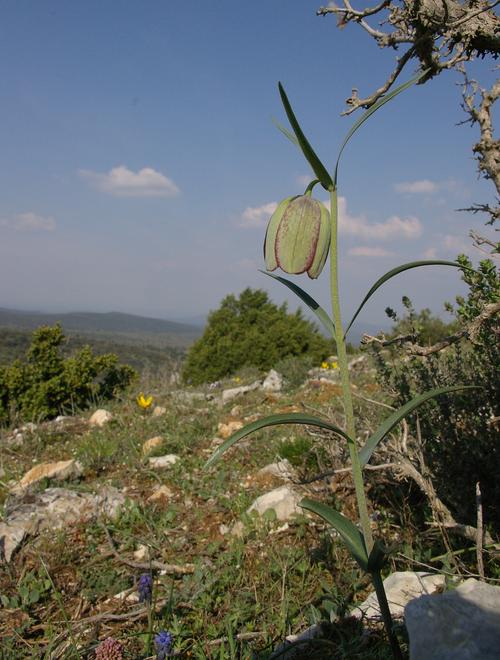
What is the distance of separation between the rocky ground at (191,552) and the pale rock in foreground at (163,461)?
0.6 inches

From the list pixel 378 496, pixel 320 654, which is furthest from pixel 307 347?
pixel 320 654

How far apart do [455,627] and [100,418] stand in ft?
13.5

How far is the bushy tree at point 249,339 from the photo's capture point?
14445 mm

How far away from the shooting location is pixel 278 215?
1.09 m

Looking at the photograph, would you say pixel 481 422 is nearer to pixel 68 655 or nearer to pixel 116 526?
pixel 68 655

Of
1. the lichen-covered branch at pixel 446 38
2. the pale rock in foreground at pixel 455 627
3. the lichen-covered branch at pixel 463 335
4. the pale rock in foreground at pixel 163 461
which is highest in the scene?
the lichen-covered branch at pixel 446 38

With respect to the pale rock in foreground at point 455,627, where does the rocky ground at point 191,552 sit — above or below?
below

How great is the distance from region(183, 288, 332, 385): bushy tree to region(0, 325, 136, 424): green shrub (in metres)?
6.17

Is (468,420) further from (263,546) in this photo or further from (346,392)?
(346,392)

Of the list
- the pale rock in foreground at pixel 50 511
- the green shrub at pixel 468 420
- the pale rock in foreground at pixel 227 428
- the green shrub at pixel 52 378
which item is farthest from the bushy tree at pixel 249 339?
the green shrub at pixel 468 420

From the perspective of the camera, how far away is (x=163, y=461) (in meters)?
3.23

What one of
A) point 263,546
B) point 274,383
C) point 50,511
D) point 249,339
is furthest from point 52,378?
point 249,339

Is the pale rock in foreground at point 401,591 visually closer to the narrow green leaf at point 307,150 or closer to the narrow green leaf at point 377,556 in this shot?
the narrow green leaf at point 377,556

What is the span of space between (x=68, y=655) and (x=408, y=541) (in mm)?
1304
